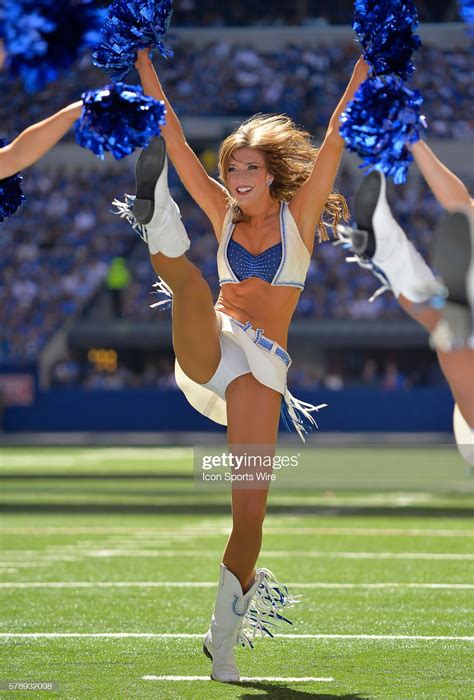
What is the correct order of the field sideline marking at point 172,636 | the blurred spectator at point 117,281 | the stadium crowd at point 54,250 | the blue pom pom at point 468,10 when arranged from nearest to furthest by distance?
the blue pom pom at point 468,10 → the field sideline marking at point 172,636 → the blurred spectator at point 117,281 → the stadium crowd at point 54,250

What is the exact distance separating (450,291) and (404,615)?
2077mm

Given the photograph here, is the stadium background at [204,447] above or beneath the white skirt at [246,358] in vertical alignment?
beneath

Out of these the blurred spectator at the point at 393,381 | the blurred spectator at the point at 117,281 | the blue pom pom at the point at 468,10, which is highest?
the blue pom pom at the point at 468,10

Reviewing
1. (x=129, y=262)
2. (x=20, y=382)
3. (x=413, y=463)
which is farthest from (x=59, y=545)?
(x=129, y=262)

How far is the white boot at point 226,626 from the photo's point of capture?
367 centimetres

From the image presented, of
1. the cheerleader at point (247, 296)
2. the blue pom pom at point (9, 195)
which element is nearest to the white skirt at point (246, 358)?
the cheerleader at point (247, 296)

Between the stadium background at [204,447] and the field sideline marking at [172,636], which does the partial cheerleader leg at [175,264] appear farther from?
the field sideline marking at [172,636]

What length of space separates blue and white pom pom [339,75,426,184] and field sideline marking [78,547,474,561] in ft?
11.6

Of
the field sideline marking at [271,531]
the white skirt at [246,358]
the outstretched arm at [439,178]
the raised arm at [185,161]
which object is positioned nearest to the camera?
the outstretched arm at [439,178]

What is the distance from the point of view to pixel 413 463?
1520 cm

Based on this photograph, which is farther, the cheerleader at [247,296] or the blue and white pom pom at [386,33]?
the cheerleader at [247,296]

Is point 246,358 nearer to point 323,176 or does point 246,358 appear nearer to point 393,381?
point 323,176

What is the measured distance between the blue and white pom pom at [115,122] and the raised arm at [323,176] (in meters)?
0.60

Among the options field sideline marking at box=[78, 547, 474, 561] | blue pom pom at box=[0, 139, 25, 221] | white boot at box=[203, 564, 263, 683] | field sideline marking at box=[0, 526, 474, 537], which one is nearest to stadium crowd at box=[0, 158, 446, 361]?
field sideline marking at box=[0, 526, 474, 537]
